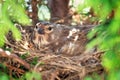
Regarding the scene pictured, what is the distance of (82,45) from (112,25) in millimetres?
923

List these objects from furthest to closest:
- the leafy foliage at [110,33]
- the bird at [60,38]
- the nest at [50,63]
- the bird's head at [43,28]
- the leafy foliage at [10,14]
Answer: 1. the bird's head at [43,28]
2. the bird at [60,38]
3. the nest at [50,63]
4. the leafy foliage at [10,14]
5. the leafy foliage at [110,33]

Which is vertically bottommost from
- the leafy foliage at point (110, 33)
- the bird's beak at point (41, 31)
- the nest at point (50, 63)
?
the nest at point (50, 63)

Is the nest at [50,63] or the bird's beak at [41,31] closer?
the nest at [50,63]

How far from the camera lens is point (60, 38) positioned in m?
2.08

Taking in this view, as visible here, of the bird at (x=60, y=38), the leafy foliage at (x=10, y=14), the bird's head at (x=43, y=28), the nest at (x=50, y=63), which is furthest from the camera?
the bird's head at (x=43, y=28)

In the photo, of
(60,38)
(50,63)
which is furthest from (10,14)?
(60,38)

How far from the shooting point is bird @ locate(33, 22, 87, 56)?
196cm

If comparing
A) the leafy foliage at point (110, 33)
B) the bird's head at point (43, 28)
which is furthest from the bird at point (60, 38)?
the leafy foliage at point (110, 33)

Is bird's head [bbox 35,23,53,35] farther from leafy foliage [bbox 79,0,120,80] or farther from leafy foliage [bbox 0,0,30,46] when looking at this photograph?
leafy foliage [bbox 79,0,120,80]

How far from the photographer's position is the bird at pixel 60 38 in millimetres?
1964

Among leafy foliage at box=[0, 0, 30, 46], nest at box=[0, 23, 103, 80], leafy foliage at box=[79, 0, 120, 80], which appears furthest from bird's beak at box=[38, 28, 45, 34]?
leafy foliage at box=[79, 0, 120, 80]

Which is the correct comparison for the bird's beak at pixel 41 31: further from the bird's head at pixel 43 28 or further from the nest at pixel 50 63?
the nest at pixel 50 63

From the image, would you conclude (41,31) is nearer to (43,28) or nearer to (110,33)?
(43,28)

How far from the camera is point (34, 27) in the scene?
2.18m
